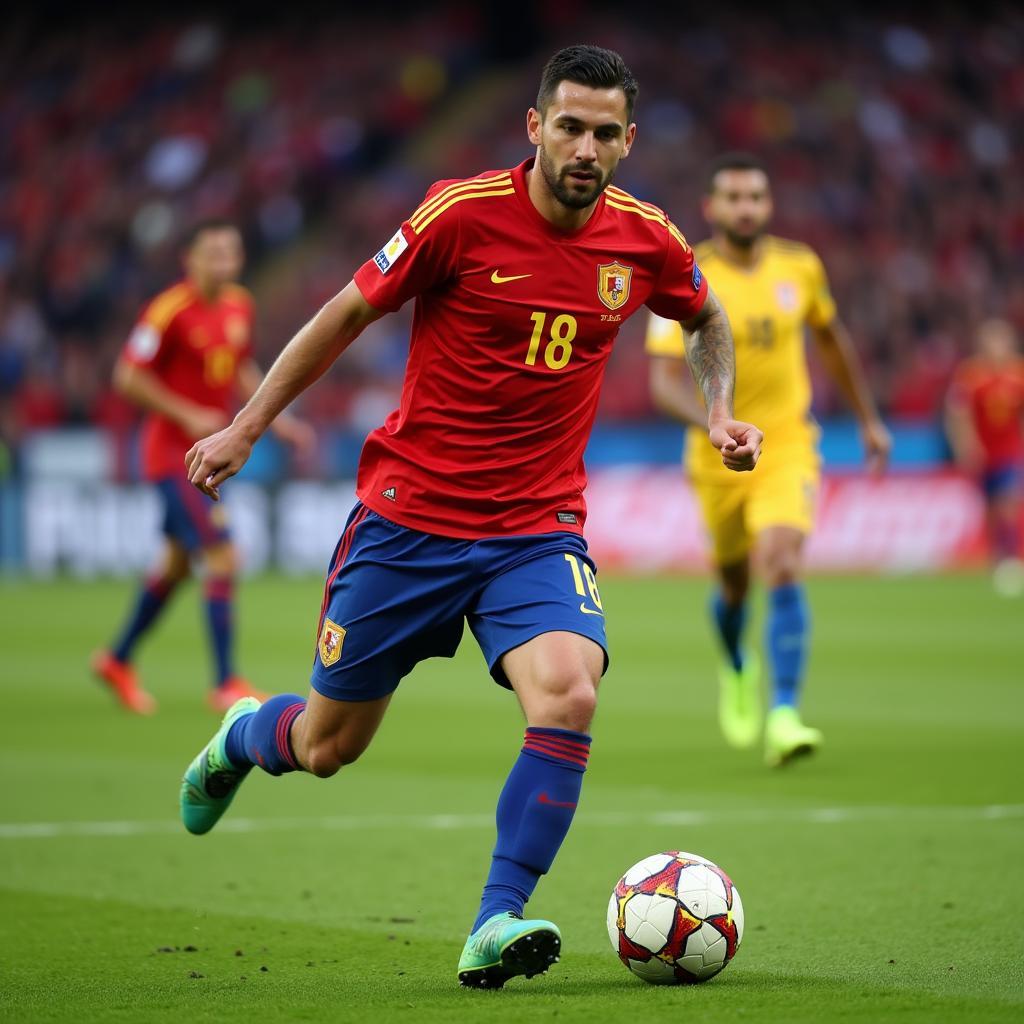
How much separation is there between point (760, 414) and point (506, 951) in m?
5.19

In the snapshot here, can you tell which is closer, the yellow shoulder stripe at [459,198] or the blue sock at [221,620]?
the yellow shoulder stripe at [459,198]

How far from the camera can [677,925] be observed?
460 cm

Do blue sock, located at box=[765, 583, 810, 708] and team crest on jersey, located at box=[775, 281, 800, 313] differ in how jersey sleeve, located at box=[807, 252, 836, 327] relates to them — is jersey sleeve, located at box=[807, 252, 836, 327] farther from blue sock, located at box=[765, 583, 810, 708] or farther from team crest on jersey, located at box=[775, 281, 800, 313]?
blue sock, located at box=[765, 583, 810, 708]

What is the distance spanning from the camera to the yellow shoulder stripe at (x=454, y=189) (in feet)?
16.0

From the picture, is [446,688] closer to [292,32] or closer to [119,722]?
[119,722]

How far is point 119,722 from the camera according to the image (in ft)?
35.8

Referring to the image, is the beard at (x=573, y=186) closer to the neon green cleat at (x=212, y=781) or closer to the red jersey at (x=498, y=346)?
the red jersey at (x=498, y=346)

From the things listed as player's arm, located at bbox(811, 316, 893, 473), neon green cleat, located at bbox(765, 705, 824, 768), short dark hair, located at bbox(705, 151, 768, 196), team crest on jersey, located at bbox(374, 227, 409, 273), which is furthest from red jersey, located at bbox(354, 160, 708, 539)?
player's arm, located at bbox(811, 316, 893, 473)

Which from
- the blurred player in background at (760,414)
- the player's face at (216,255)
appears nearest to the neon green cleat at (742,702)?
the blurred player in background at (760,414)

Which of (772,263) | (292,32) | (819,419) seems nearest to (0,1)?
(292,32)

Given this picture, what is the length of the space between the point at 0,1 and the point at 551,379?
3464cm

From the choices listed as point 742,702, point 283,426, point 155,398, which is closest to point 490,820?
point 742,702

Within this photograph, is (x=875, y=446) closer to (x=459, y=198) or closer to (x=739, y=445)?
(x=739, y=445)

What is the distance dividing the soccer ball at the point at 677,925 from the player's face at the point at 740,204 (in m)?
4.99
